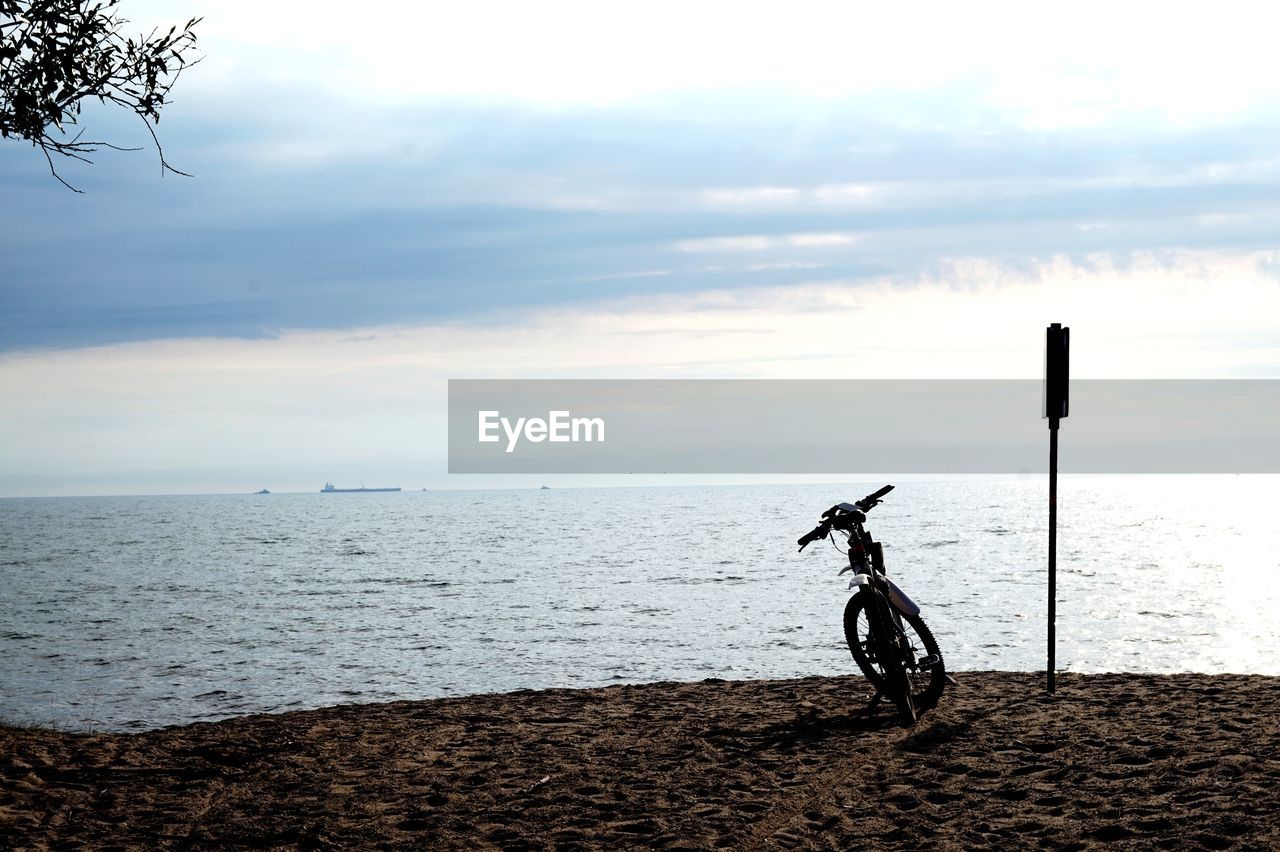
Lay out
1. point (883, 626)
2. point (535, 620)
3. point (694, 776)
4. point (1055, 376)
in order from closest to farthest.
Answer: point (694, 776) < point (883, 626) < point (1055, 376) < point (535, 620)

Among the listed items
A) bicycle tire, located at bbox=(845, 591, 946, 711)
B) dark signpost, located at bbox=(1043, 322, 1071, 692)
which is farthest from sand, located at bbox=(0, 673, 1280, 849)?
dark signpost, located at bbox=(1043, 322, 1071, 692)

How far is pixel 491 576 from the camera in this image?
160 ft

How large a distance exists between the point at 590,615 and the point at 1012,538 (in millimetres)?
60928

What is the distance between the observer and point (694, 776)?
8922 millimetres

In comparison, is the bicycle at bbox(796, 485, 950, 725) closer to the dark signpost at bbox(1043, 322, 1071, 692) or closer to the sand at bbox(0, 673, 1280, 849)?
the sand at bbox(0, 673, 1280, 849)

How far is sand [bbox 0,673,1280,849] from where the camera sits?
7.55 meters

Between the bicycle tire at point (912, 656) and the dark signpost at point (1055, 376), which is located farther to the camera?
the dark signpost at point (1055, 376)

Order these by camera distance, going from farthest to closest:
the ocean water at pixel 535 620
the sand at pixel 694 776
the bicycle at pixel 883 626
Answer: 1. the ocean water at pixel 535 620
2. the bicycle at pixel 883 626
3. the sand at pixel 694 776

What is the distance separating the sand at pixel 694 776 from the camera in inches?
297

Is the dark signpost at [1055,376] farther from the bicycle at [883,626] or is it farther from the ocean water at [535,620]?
the ocean water at [535,620]

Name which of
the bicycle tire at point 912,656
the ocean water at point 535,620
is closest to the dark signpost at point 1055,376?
the bicycle tire at point 912,656

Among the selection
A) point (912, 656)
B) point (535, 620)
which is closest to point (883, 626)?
point (912, 656)

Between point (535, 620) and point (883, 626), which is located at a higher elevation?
point (883, 626)

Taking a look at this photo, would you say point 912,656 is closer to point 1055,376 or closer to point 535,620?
point 1055,376
